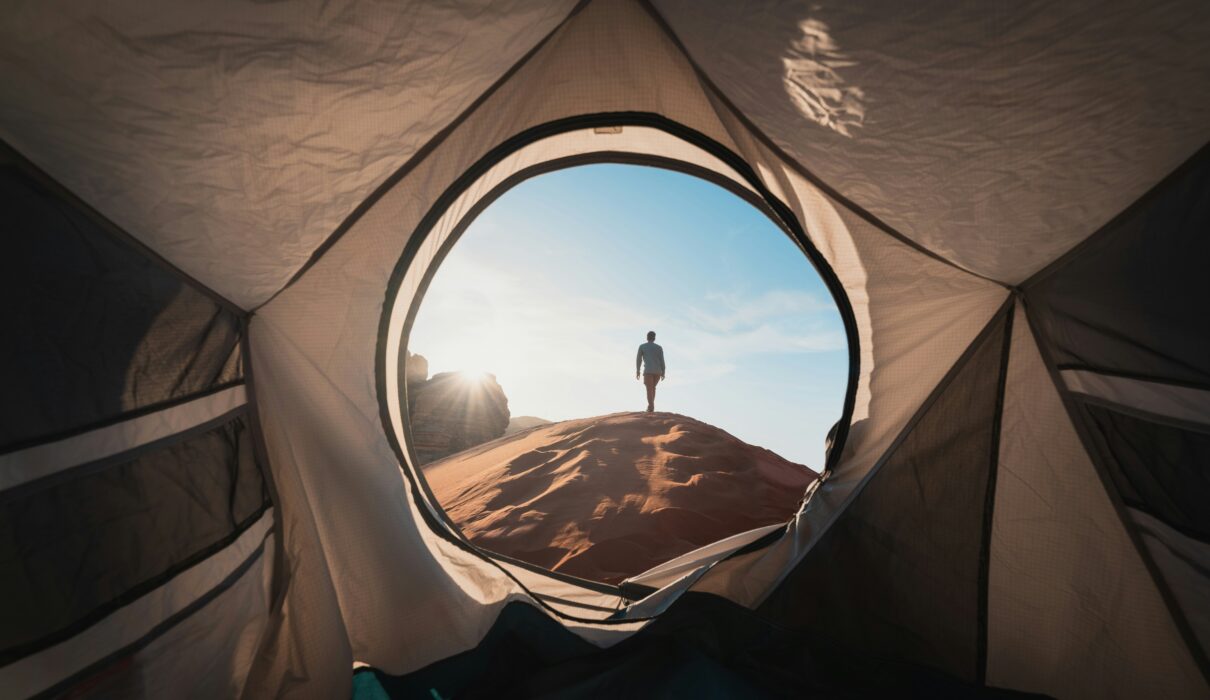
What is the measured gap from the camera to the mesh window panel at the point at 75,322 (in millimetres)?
908

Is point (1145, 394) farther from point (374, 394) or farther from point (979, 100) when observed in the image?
point (374, 394)

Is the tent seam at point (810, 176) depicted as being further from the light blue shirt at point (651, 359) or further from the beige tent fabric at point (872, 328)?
the light blue shirt at point (651, 359)

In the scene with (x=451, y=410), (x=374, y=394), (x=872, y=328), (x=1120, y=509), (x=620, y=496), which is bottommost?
(x=451, y=410)

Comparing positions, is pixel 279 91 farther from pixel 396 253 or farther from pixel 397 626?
pixel 397 626

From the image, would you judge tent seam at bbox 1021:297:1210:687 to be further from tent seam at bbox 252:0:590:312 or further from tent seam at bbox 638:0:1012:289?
tent seam at bbox 252:0:590:312

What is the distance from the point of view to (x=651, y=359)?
9867mm

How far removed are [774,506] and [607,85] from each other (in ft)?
12.7

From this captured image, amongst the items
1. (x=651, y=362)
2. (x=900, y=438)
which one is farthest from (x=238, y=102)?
(x=651, y=362)

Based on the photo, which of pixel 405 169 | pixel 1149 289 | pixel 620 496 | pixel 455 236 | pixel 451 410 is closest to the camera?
pixel 1149 289

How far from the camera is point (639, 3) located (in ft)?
5.17

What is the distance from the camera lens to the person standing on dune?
32.3ft

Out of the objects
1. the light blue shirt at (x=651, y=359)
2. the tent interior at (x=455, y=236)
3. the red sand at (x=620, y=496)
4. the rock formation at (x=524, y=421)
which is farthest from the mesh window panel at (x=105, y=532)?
the rock formation at (x=524, y=421)

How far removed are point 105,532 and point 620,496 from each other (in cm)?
382

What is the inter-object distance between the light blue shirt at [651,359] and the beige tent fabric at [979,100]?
325 inches
